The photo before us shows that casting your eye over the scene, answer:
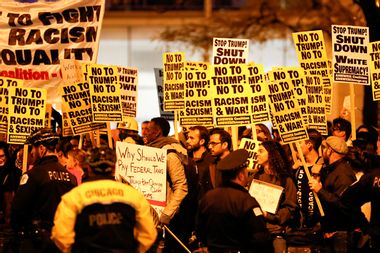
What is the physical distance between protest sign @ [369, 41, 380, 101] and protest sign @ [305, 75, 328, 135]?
718 mm

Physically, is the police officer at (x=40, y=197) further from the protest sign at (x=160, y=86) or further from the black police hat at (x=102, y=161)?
the protest sign at (x=160, y=86)

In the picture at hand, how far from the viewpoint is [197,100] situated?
17156mm

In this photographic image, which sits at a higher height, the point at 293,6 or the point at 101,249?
the point at 293,6

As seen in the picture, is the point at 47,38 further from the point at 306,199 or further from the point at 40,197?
the point at 40,197

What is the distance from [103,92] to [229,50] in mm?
2079

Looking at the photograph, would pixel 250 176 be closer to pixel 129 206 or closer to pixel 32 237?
pixel 32 237

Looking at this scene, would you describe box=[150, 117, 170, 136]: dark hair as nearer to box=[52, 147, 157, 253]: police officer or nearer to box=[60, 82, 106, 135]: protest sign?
box=[60, 82, 106, 135]: protest sign

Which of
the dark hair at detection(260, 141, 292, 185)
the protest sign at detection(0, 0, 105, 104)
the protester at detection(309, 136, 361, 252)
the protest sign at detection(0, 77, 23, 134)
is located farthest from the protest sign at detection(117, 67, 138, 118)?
the protester at detection(309, 136, 361, 252)

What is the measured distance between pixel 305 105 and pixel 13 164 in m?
3.89

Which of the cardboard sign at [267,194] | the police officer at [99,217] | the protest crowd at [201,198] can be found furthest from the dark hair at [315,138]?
the police officer at [99,217]

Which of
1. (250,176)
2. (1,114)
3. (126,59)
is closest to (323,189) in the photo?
(250,176)

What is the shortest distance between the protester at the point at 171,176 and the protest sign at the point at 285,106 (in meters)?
1.35

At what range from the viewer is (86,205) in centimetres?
1057

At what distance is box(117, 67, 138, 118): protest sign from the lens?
719 inches
